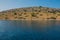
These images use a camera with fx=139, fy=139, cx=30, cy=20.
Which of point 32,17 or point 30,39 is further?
point 32,17

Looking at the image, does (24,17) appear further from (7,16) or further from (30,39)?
(30,39)

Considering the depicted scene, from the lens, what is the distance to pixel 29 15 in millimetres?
127812

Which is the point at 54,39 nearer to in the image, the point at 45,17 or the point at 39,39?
the point at 39,39

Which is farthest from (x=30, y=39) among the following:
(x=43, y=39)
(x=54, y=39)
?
(x=54, y=39)

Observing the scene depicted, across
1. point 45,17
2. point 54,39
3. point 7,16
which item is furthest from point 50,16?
point 54,39

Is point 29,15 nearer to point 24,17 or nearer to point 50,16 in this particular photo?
point 24,17

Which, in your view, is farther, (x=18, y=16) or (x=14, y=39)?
(x=18, y=16)

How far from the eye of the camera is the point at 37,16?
414ft

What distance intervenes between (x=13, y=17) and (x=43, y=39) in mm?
95127

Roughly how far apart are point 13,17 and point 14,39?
308 feet

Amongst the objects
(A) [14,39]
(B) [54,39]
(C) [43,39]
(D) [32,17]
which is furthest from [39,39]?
(D) [32,17]

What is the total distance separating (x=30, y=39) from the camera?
3319 cm

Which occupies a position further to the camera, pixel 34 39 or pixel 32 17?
pixel 32 17

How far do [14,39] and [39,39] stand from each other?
19.5 feet
